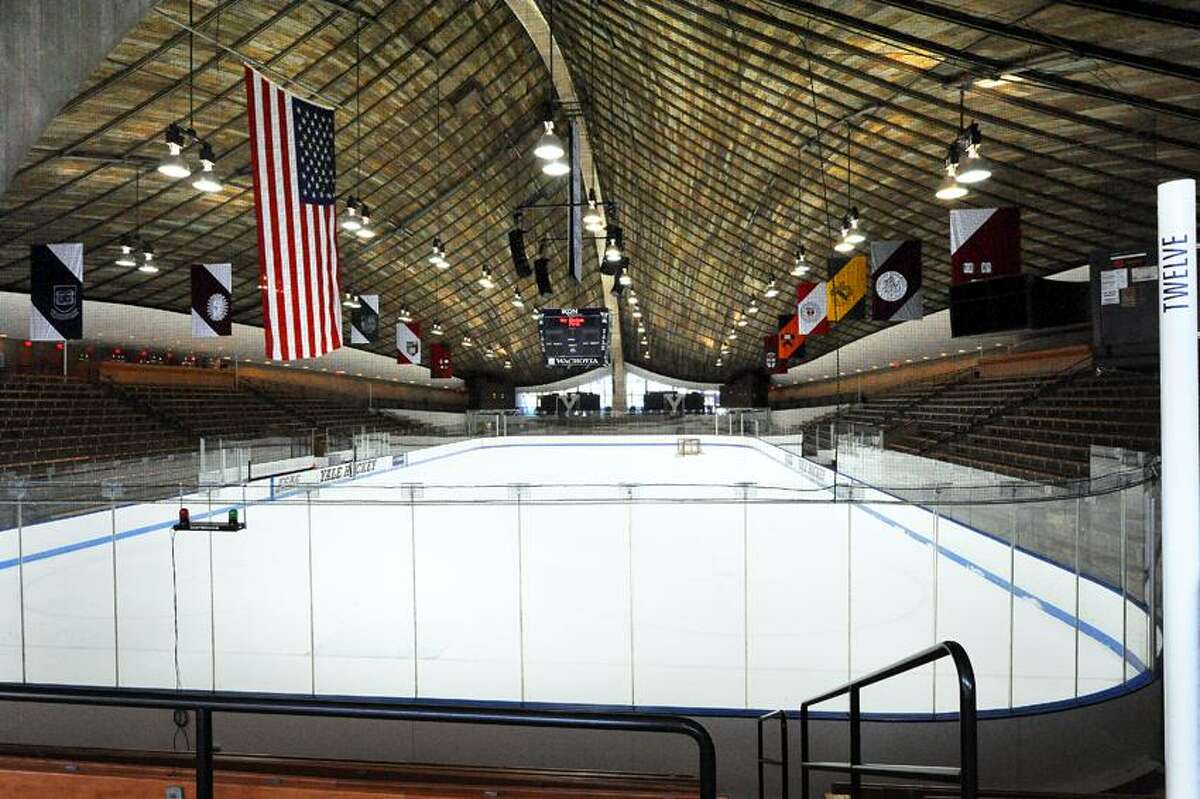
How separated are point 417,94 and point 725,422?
730 inches

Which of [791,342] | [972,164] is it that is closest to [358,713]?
[972,164]

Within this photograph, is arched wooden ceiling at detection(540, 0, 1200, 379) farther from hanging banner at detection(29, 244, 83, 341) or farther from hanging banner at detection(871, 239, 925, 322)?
hanging banner at detection(29, 244, 83, 341)

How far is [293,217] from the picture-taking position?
7.63 m

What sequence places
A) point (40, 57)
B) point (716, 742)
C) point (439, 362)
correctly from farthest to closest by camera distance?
1. point (439, 362)
2. point (716, 742)
3. point (40, 57)

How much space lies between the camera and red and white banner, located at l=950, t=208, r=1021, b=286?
9.73 metres

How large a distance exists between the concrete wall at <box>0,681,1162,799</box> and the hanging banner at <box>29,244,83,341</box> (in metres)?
6.41

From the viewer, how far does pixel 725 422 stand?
3094cm

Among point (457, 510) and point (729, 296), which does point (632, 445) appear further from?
point (457, 510)

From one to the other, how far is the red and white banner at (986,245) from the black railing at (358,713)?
31.7 ft

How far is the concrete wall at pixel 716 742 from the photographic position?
578 cm

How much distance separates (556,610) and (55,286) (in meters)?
9.05

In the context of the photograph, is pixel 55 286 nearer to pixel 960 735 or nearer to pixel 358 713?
pixel 358 713

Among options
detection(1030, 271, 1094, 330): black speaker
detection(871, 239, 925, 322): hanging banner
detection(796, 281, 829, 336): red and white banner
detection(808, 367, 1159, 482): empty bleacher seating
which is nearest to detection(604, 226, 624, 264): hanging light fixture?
detection(796, 281, 829, 336): red and white banner

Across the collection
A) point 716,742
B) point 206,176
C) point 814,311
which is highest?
point 206,176
